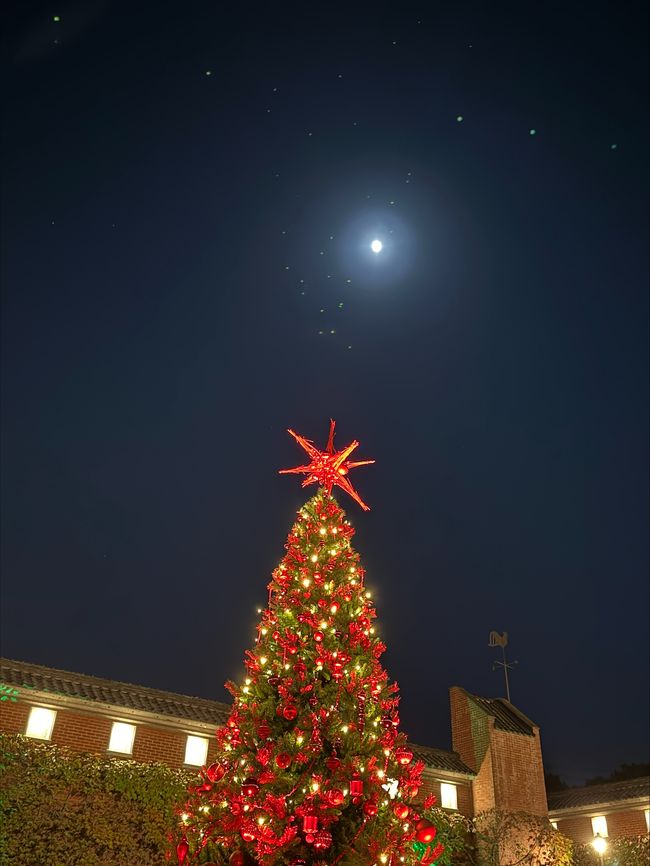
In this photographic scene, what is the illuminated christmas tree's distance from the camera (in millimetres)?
8695

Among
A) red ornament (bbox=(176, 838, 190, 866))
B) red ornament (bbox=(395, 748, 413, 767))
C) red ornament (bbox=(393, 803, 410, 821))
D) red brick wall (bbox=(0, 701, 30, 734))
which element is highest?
red brick wall (bbox=(0, 701, 30, 734))

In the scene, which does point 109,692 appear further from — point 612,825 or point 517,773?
point 612,825

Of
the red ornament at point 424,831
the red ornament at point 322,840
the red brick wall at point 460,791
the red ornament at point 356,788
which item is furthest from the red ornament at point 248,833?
the red brick wall at point 460,791

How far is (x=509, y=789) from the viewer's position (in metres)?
23.4

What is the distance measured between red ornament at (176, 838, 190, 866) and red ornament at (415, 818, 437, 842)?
3.02 metres

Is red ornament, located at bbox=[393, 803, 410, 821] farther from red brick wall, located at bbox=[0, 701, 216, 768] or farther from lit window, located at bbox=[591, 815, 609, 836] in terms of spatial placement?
lit window, located at bbox=[591, 815, 609, 836]

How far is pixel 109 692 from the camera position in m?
18.2

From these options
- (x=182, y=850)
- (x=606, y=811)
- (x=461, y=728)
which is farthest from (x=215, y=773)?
(x=606, y=811)

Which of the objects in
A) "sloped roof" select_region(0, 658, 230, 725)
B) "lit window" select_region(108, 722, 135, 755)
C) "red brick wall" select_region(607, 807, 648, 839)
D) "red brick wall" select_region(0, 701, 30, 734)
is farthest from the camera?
"red brick wall" select_region(607, 807, 648, 839)

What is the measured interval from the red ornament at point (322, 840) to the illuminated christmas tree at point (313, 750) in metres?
0.02

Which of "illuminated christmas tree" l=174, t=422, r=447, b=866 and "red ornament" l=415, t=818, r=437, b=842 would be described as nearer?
"illuminated christmas tree" l=174, t=422, r=447, b=866

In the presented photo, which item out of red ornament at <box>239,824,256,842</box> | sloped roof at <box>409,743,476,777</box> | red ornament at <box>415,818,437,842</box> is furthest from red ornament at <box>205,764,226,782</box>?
sloped roof at <box>409,743,476,777</box>

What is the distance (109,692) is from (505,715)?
15.5 meters

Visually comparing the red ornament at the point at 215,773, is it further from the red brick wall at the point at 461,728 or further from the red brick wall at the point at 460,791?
the red brick wall at the point at 461,728
